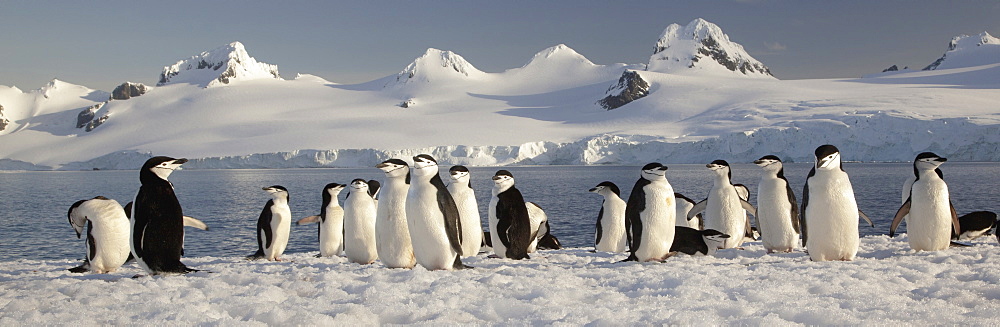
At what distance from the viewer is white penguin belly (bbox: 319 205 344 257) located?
833cm

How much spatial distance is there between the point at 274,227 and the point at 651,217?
418cm

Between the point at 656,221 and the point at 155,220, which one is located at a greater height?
the point at 155,220

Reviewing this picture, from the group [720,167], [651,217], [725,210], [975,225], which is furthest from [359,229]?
[975,225]

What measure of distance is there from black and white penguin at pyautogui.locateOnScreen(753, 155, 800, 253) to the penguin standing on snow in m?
0.99

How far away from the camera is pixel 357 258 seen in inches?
287

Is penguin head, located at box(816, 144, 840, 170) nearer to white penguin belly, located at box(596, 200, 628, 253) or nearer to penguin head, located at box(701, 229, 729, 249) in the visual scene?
penguin head, located at box(701, 229, 729, 249)

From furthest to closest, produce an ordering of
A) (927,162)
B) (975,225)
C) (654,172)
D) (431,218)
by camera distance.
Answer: (975,225)
(927,162)
(654,172)
(431,218)

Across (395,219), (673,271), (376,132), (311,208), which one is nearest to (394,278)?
(395,219)

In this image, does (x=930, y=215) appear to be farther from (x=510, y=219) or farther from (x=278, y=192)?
(x=278, y=192)

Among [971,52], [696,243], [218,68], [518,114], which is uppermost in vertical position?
[218,68]

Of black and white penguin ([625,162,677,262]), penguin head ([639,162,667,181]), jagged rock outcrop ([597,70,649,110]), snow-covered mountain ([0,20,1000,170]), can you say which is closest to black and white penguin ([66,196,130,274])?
black and white penguin ([625,162,677,262])

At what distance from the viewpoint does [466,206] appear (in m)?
7.16

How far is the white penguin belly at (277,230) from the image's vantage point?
809 centimetres

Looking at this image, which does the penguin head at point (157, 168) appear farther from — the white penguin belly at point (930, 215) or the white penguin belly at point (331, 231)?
the white penguin belly at point (930, 215)
